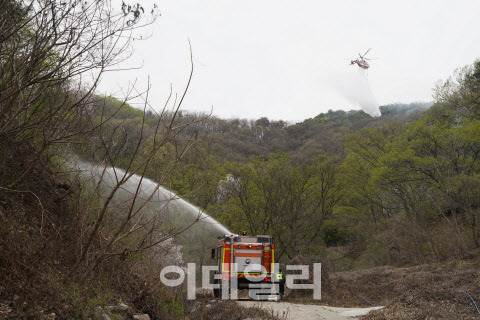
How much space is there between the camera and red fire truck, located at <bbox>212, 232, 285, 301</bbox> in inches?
558

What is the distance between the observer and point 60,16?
4684mm

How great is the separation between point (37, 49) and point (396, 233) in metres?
22.6

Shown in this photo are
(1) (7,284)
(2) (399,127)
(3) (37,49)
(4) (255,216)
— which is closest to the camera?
(3) (37,49)

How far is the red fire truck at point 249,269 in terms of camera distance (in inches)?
558

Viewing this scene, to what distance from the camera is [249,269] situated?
47.0 ft

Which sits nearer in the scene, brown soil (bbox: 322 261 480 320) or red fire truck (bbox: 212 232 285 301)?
brown soil (bbox: 322 261 480 320)

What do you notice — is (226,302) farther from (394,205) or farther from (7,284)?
(394,205)

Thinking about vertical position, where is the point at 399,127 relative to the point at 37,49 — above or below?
above

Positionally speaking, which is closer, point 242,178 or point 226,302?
point 226,302

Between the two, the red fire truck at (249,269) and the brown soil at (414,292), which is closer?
the brown soil at (414,292)

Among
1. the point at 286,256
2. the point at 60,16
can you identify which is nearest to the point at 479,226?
the point at 286,256

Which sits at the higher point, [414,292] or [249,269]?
[249,269]

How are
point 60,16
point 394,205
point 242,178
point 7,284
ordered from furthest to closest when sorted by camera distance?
point 394,205 → point 242,178 → point 7,284 → point 60,16

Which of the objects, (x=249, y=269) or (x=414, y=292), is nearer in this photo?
(x=414, y=292)
